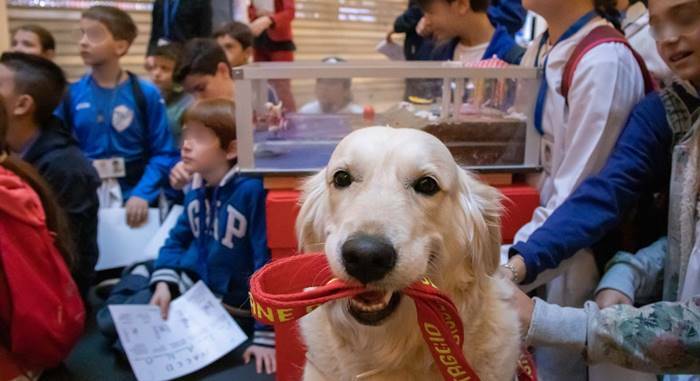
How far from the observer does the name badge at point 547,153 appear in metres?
1.69

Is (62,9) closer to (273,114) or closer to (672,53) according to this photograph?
(273,114)

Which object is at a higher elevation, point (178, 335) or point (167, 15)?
point (167, 15)

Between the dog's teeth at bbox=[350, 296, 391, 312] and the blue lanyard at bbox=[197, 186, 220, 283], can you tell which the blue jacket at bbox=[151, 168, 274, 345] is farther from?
the dog's teeth at bbox=[350, 296, 391, 312]

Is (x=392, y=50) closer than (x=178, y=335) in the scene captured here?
No

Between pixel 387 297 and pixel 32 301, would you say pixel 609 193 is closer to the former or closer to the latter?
pixel 387 297

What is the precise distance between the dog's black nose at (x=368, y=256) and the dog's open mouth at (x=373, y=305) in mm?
57

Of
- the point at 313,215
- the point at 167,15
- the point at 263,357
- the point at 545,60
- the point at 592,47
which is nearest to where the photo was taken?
the point at 313,215

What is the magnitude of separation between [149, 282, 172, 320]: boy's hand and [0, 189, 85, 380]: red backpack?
0.89 feet

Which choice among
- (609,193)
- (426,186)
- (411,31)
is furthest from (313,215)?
(411,31)

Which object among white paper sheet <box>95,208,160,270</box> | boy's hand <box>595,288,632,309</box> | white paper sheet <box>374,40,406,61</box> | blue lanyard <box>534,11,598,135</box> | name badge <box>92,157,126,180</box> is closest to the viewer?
boy's hand <box>595,288,632,309</box>

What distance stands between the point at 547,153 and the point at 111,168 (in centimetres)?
222

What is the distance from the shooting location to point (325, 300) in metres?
0.92

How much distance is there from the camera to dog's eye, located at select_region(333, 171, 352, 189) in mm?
1121

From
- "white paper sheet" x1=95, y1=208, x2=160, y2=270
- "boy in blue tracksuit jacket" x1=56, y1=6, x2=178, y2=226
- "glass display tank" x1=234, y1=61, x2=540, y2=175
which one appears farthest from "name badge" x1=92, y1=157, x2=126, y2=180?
"glass display tank" x1=234, y1=61, x2=540, y2=175
